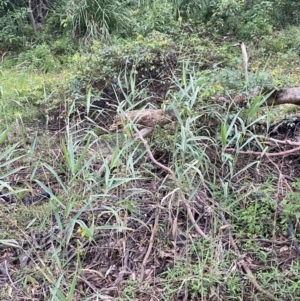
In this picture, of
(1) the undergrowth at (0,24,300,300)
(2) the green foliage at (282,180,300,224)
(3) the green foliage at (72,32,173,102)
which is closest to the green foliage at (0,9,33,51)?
(3) the green foliage at (72,32,173,102)

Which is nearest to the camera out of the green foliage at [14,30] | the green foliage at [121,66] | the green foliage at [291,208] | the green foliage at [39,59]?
the green foliage at [291,208]

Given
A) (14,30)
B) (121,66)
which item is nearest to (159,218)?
(121,66)

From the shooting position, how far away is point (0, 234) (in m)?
2.21

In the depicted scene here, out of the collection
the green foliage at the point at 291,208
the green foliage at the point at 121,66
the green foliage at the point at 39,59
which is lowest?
the green foliage at the point at 39,59

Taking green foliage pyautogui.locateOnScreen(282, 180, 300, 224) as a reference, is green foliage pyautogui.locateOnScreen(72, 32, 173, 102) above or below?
below

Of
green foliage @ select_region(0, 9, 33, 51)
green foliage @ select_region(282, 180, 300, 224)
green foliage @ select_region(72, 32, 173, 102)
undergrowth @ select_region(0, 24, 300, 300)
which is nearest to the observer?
undergrowth @ select_region(0, 24, 300, 300)

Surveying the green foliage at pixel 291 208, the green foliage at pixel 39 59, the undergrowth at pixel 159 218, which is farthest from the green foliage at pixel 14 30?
the green foliage at pixel 291 208

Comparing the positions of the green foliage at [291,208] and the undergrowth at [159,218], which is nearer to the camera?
the undergrowth at [159,218]

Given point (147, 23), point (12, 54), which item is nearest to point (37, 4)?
point (12, 54)

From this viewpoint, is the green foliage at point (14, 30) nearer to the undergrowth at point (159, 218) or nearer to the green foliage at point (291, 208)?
the undergrowth at point (159, 218)

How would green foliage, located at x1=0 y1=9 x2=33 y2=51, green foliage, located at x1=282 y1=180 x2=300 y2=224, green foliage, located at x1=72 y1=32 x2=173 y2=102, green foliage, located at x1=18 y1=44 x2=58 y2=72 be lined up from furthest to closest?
green foliage, located at x1=0 y1=9 x2=33 y2=51
green foliage, located at x1=18 y1=44 x2=58 y2=72
green foliage, located at x1=72 y1=32 x2=173 y2=102
green foliage, located at x1=282 y1=180 x2=300 y2=224

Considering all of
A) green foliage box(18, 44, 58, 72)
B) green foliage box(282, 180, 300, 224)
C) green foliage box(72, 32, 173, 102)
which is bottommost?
green foliage box(18, 44, 58, 72)

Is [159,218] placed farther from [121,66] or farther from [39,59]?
[39,59]

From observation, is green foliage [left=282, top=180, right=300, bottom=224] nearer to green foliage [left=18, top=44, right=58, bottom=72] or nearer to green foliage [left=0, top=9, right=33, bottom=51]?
green foliage [left=18, top=44, right=58, bottom=72]
